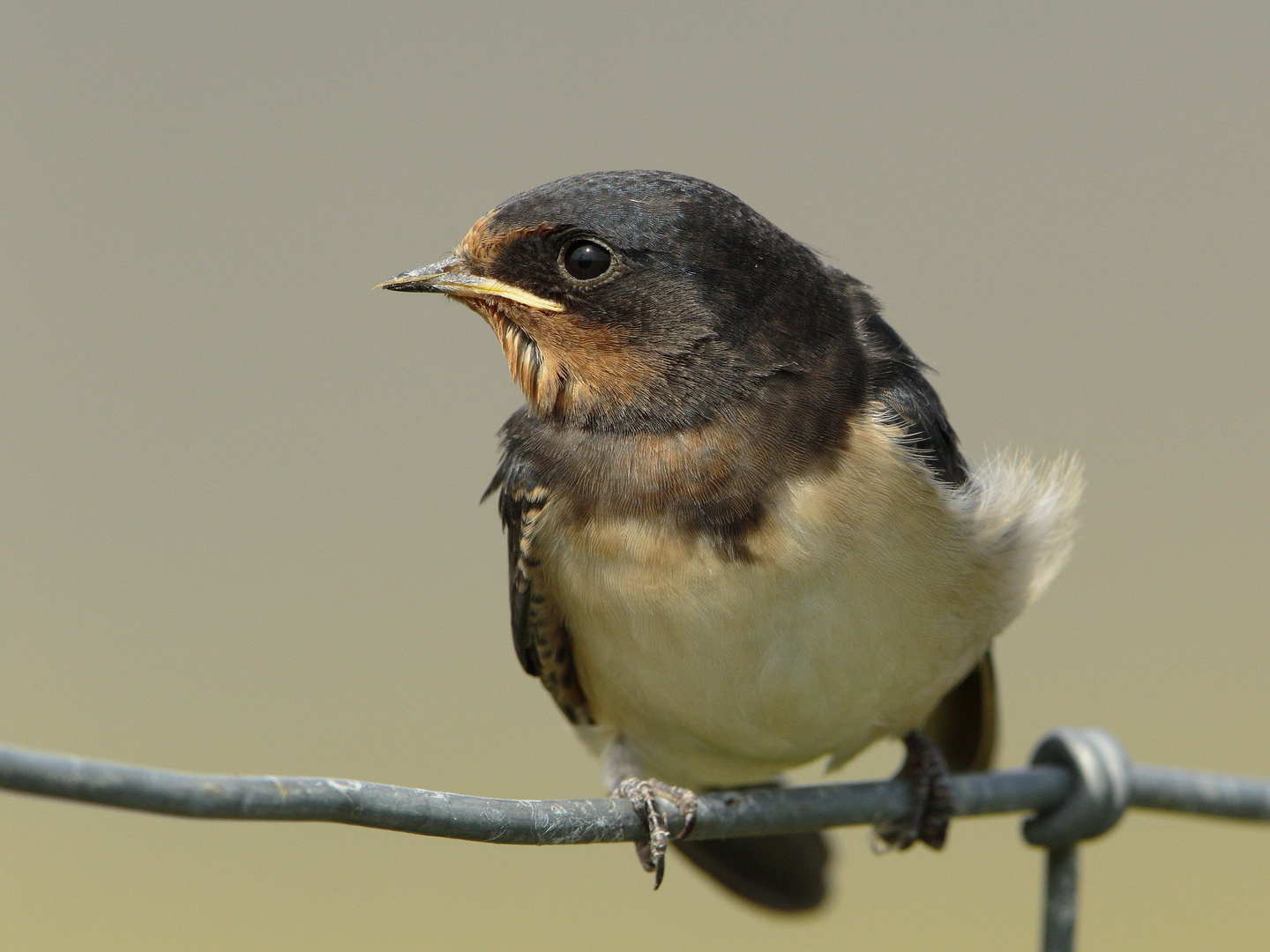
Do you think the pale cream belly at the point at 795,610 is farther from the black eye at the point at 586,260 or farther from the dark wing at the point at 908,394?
the black eye at the point at 586,260

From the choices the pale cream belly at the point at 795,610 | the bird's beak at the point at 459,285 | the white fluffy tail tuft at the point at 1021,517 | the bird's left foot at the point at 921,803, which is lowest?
the bird's left foot at the point at 921,803

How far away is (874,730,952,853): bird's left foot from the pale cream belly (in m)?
0.20

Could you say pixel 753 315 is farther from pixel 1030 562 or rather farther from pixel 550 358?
pixel 1030 562

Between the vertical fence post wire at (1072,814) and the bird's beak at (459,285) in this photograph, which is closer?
the vertical fence post wire at (1072,814)

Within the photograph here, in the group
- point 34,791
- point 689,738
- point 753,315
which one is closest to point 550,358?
point 753,315

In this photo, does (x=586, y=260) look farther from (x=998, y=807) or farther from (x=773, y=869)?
(x=773, y=869)

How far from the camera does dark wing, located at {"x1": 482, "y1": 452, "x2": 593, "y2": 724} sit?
2.74 m

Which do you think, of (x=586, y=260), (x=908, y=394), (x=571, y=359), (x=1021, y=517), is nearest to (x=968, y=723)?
(x=1021, y=517)

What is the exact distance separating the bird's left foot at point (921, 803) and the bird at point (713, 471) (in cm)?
30

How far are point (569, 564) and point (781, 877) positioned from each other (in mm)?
1329

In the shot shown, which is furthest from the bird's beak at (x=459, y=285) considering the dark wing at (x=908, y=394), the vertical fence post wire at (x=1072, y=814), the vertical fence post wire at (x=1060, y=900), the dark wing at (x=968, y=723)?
the dark wing at (x=968, y=723)

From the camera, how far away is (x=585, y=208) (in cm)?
254

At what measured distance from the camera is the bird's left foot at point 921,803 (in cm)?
305

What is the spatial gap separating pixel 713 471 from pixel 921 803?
3.35 ft
